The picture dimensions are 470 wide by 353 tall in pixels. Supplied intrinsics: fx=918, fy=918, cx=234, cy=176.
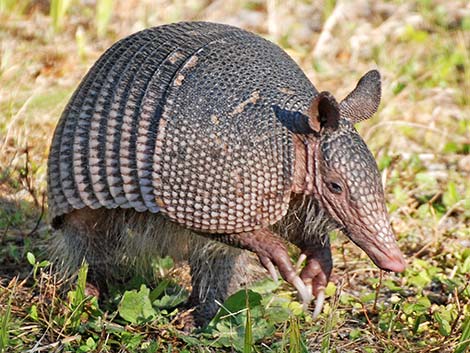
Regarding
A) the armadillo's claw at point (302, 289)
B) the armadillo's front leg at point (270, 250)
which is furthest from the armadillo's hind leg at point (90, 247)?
the armadillo's claw at point (302, 289)

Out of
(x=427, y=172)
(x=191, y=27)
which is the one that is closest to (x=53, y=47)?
(x=427, y=172)

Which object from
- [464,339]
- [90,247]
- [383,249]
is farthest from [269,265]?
[90,247]

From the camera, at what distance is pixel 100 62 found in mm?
4609

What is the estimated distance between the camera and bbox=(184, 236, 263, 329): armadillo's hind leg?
15.8 feet

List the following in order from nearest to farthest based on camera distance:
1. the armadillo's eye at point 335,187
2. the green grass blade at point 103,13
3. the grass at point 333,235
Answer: the armadillo's eye at point 335,187
the grass at point 333,235
the green grass blade at point 103,13

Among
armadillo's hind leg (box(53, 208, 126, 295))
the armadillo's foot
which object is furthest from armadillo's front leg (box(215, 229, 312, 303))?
armadillo's hind leg (box(53, 208, 126, 295))

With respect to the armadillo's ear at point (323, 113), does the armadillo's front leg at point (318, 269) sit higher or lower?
lower

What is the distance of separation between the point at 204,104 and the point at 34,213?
2242 mm

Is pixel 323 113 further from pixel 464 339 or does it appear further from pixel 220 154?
pixel 464 339

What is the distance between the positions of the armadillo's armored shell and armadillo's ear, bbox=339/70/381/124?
19 centimetres

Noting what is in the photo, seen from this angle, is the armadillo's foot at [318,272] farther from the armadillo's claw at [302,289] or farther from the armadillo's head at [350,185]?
the armadillo's head at [350,185]

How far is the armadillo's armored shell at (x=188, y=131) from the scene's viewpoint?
4000 millimetres

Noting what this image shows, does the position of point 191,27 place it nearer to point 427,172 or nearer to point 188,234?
point 188,234

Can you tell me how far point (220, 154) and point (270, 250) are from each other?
49 cm
